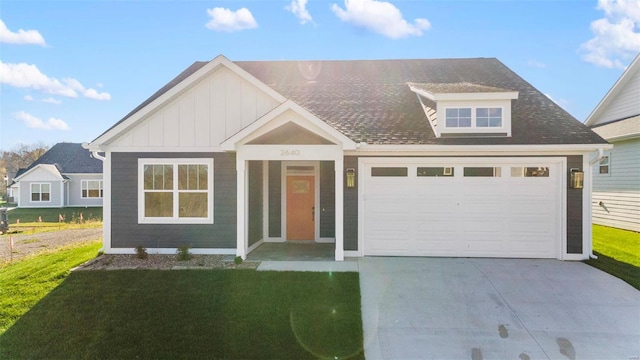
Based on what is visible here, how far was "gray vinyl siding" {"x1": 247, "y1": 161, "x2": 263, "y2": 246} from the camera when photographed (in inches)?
382

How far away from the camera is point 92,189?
29000 millimetres

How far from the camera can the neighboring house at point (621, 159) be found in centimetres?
1263

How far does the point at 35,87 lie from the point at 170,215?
15.1 meters

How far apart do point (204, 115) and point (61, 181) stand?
25870mm

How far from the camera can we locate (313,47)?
49.3ft

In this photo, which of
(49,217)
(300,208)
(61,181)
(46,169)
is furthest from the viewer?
(61,181)

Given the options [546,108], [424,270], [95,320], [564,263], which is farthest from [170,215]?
[546,108]

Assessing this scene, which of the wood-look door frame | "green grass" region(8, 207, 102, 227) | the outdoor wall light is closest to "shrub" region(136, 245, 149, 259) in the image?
the wood-look door frame

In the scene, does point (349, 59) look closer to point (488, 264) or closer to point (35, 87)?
point (488, 264)

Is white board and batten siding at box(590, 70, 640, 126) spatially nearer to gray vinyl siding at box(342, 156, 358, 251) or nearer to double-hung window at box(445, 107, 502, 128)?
double-hung window at box(445, 107, 502, 128)

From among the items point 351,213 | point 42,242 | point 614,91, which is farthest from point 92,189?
point 614,91

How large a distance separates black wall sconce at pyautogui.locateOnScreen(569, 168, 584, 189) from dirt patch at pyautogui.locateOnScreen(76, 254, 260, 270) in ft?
26.6

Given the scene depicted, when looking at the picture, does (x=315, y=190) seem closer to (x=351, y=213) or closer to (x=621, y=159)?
(x=351, y=213)

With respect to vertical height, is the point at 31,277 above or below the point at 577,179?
below
